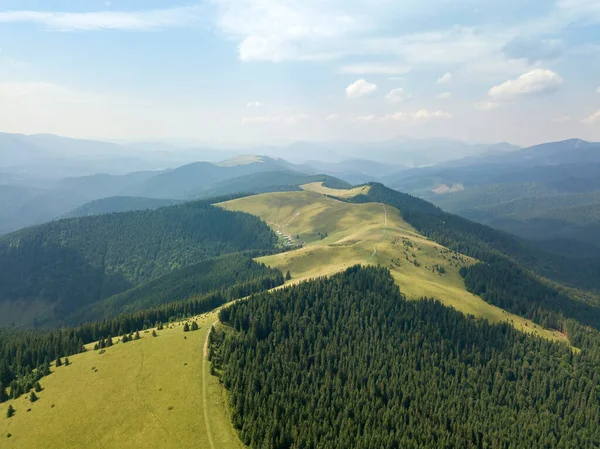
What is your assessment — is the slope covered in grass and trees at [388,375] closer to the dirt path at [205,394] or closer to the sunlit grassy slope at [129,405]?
the dirt path at [205,394]

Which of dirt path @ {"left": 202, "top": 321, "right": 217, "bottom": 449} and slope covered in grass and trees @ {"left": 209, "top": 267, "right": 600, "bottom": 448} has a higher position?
dirt path @ {"left": 202, "top": 321, "right": 217, "bottom": 449}

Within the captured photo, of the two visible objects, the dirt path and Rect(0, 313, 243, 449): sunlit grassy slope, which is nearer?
the dirt path

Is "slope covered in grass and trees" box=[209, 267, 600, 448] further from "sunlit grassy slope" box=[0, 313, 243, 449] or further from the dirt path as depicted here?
"sunlit grassy slope" box=[0, 313, 243, 449]

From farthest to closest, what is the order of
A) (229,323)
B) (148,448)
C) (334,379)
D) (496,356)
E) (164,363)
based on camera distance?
(496,356), (229,323), (334,379), (164,363), (148,448)

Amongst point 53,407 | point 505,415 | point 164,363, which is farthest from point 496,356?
point 53,407

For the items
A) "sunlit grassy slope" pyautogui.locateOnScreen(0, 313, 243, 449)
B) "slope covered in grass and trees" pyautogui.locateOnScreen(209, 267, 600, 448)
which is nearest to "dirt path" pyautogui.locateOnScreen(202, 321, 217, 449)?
"sunlit grassy slope" pyautogui.locateOnScreen(0, 313, 243, 449)

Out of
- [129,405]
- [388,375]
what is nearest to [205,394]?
[129,405]

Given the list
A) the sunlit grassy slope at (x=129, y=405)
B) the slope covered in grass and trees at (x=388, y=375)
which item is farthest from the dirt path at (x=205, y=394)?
the slope covered in grass and trees at (x=388, y=375)

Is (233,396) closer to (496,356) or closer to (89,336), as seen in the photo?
(89,336)
